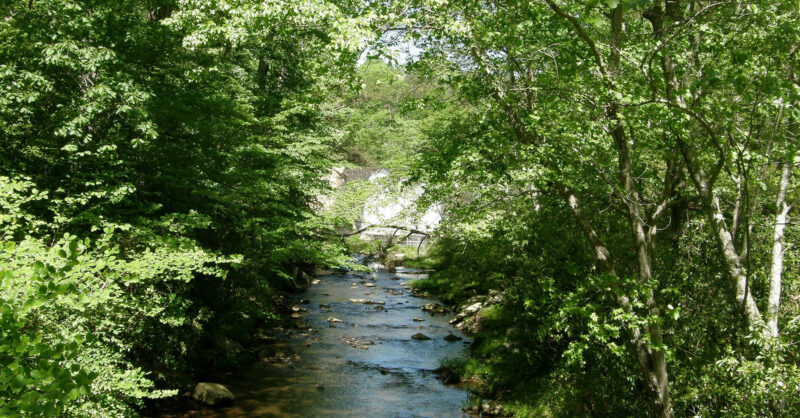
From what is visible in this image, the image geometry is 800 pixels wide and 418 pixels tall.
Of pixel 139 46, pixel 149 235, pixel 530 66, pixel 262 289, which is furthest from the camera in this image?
pixel 262 289

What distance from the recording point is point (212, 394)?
31.0 ft

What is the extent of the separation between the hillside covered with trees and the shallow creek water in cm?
100

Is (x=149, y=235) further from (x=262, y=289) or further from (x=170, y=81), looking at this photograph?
(x=262, y=289)

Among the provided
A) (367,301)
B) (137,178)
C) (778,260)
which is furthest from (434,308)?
(778,260)

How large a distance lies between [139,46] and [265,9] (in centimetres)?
316

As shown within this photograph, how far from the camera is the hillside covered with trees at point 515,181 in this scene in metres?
5.47

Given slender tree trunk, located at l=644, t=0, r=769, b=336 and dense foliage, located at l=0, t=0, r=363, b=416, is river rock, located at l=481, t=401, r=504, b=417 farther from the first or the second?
dense foliage, located at l=0, t=0, r=363, b=416

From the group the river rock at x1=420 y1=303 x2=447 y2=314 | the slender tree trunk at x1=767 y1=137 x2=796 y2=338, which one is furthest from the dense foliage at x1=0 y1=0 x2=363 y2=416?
the river rock at x1=420 y1=303 x2=447 y2=314

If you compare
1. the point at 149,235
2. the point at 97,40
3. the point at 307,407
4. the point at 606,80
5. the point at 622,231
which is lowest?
the point at 307,407

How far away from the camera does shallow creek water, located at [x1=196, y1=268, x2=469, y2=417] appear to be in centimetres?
989

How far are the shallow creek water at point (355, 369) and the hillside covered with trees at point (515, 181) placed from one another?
1.00m

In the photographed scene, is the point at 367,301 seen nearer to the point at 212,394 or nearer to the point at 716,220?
the point at 212,394

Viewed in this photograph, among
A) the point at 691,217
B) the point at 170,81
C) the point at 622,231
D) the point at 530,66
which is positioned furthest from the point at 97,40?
the point at 691,217

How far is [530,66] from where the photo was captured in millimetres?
7520
